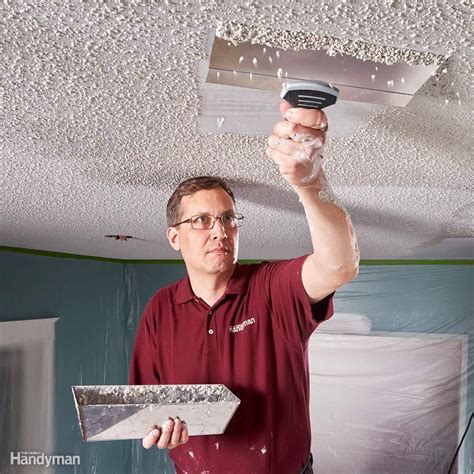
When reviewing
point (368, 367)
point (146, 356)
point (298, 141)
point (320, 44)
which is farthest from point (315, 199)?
point (368, 367)

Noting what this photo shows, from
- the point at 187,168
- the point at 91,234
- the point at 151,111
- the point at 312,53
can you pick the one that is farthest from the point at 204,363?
the point at 91,234

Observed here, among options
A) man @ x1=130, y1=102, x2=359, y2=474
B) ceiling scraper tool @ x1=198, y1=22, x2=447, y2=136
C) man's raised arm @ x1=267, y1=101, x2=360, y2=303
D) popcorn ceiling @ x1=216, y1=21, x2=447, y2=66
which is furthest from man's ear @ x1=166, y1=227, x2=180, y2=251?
popcorn ceiling @ x1=216, y1=21, x2=447, y2=66

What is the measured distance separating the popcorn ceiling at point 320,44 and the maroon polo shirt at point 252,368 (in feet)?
1.92

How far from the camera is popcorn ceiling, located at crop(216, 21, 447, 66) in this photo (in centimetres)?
48

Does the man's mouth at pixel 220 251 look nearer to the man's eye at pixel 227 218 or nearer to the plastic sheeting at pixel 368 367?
the man's eye at pixel 227 218

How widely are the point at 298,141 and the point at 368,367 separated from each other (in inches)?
91.3

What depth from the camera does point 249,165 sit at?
3.24 feet

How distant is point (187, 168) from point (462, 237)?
1305 millimetres

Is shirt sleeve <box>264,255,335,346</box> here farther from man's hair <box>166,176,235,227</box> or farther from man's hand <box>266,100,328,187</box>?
man's hand <box>266,100,328,187</box>

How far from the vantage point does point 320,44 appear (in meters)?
0.50

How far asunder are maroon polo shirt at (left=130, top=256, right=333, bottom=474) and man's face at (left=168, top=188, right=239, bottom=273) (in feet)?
0.32

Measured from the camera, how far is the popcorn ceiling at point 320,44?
476 millimetres

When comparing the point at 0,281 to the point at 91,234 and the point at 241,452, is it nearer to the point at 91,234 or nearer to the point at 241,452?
the point at 91,234

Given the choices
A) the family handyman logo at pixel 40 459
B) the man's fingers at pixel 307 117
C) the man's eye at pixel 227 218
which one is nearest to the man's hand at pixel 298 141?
the man's fingers at pixel 307 117
